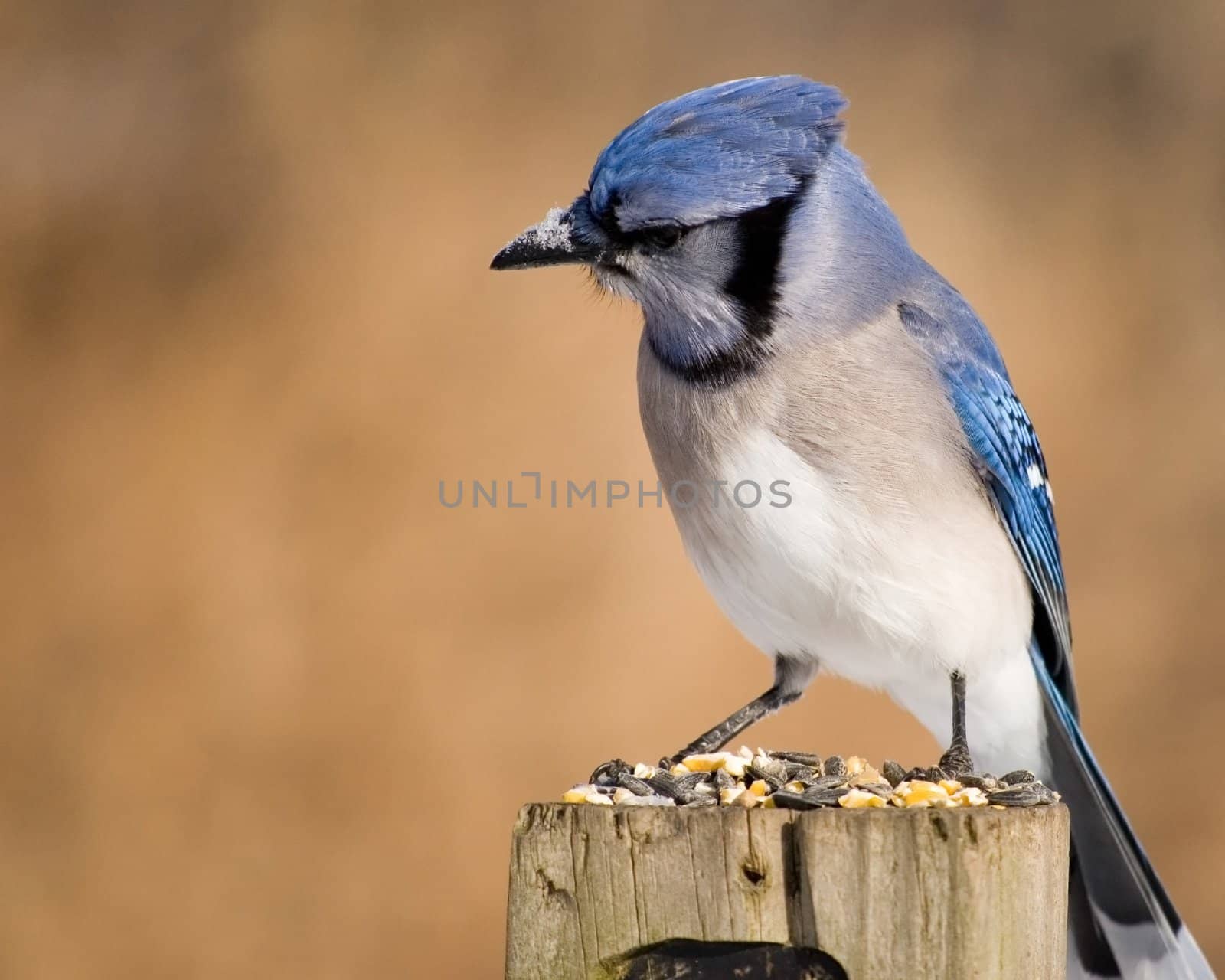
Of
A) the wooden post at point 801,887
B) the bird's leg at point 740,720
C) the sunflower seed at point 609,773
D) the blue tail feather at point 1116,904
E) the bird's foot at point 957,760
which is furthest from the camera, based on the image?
the bird's leg at point 740,720

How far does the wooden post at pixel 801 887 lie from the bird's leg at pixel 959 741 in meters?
0.41

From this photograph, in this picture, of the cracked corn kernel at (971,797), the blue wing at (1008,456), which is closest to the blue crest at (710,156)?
the blue wing at (1008,456)

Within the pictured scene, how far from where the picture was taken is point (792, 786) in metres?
1.68

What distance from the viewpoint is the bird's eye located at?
1979mm

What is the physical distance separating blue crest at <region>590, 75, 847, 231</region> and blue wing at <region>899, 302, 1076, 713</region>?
0.95 feet

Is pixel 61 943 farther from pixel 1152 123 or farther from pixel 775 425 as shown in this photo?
pixel 1152 123

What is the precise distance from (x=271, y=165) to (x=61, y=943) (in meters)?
1.96

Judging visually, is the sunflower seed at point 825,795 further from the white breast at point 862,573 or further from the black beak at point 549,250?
the black beak at point 549,250

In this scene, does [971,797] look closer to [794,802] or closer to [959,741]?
[794,802]

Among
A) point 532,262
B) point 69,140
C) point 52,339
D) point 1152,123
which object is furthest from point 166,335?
point 1152,123

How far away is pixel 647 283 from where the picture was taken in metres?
2.03

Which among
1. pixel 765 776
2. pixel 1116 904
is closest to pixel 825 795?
pixel 765 776

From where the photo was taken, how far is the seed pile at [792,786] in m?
1.59

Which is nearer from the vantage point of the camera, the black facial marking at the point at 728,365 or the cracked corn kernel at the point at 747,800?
the cracked corn kernel at the point at 747,800
